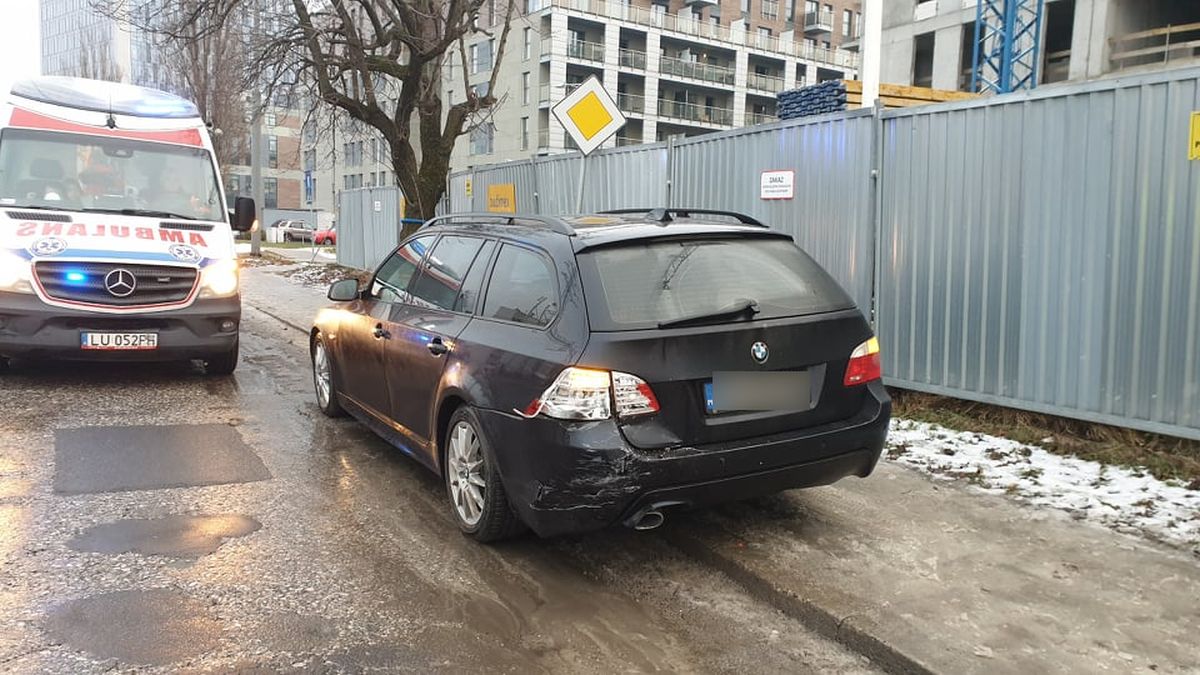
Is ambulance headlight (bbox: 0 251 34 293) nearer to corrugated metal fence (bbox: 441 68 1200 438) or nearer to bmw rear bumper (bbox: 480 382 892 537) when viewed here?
bmw rear bumper (bbox: 480 382 892 537)

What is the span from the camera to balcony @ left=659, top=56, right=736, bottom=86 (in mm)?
57031

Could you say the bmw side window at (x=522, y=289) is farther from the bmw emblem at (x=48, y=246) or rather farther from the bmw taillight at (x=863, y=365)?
the bmw emblem at (x=48, y=246)

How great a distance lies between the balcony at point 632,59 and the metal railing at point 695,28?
1.99 m

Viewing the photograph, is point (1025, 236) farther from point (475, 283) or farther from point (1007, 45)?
point (1007, 45)

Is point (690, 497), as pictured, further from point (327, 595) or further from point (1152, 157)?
point (1152, 157)

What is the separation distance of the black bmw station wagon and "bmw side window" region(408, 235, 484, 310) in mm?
32

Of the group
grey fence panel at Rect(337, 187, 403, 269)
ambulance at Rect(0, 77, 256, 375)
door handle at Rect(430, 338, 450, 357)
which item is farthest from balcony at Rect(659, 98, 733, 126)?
door handle at Rect(430, 338, 450, 357)

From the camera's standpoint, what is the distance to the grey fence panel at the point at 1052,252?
5262mm

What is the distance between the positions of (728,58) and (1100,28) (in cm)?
3971

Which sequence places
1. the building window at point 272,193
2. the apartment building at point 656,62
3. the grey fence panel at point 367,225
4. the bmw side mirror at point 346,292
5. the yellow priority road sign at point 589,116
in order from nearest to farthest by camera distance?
the bmw side mirror at point 346,292, the yellow priority road sign at point 589,116, the grey fence panel at point 367,225, the apartment building at point 656,62, the building window at point 272,193

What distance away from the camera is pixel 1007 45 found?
81.9 ft

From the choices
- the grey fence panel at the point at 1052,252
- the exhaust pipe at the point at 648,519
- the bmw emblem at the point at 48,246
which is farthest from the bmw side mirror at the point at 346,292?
the grey fence panel at the point at 1052,252

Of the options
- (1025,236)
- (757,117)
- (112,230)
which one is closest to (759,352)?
(1025,236)

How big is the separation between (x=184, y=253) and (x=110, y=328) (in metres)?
0.89
